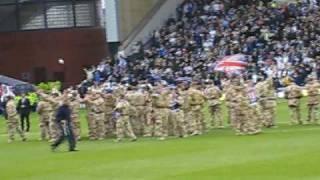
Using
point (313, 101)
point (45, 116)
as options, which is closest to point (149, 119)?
point (45, 116)

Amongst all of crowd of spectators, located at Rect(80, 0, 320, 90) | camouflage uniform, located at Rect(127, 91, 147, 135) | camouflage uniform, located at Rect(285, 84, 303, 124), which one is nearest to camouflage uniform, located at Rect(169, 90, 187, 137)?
camouflage uniform, located at Rect(127, 91, 147, 135)

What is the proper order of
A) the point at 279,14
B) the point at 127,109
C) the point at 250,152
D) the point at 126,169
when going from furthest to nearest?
the point at 279,14, the point at 127,109, the point at 250,152, the point at 126,169

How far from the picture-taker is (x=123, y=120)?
32094mm

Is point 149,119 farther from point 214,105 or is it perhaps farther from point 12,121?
point 12,121

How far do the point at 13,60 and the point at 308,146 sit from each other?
4090 centimetres

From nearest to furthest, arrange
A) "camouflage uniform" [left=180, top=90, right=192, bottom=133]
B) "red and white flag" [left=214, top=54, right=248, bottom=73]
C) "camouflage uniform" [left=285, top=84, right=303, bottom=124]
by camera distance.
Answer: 1. "camouflage uniform" [left=180, top=90, right=192, bottom=133]
2. "camouflage uniform" [left=285, top=84, right=303, bottom=124]
3. "red and white flag" [left=214, top=54, right=248, bottom=73]

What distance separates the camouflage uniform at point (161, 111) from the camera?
3206cm

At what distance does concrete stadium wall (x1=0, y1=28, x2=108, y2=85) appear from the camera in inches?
2500

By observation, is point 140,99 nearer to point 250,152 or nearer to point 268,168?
point 250,152

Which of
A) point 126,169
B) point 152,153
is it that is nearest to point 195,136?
point 152,153

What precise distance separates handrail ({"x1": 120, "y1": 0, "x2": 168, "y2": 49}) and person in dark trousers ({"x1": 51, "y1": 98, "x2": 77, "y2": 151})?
3501 cm

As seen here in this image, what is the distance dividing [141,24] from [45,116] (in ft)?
103

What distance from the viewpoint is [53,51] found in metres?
63.6

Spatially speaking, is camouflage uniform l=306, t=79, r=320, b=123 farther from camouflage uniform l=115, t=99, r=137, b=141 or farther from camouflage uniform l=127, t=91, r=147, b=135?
camouflage uniform l=115, t=99, r=137, b=141
